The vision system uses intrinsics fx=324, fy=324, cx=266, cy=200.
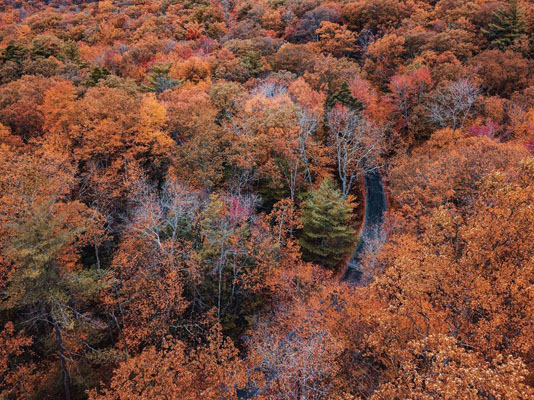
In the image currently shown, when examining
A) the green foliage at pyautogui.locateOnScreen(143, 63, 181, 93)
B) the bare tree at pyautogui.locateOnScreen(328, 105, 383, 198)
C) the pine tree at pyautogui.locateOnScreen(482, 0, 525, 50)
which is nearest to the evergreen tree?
the bare tree at pyautogui.locateOnScreen(328, 105, 383, 198)

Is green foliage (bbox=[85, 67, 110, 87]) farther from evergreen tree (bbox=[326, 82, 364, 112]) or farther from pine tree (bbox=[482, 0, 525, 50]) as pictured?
pine tree (bbox=[482, 0, 525, 50])

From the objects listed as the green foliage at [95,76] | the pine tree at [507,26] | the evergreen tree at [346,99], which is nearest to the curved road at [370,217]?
the evergreen tree at [346,99]

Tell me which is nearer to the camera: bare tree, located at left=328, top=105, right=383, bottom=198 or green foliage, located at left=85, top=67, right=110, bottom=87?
bare tree, located at left=328, top=105, right=383, bottom=198

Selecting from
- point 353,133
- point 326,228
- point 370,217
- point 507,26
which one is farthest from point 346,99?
point 507,26

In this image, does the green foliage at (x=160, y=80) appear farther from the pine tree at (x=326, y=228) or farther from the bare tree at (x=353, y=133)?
the pine tree at (x=326, y=228)

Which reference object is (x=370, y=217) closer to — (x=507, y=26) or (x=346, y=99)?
(x=346, y=99)

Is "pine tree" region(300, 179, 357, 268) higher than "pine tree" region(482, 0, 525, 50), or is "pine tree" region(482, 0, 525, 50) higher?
"pine tree" region(482, 0, 525, 50)

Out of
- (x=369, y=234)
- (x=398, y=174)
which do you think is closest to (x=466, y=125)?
(x=398, y=174)

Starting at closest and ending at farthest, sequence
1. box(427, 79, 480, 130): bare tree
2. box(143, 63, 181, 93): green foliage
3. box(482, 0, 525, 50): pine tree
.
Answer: box(427, 79, 480, 130): bare tree → box(143, 63, 181, 93): green foliage → box(482, 0, 525, 50): pine tree
